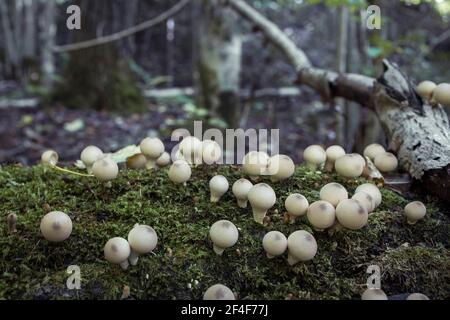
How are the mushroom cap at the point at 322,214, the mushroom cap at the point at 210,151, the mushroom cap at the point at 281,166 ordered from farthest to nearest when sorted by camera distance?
1. the mushroom cap at the point at 210,151
2. the mushroom cap at the point at 281,166
3. the mushroom cap at the point at 322,214

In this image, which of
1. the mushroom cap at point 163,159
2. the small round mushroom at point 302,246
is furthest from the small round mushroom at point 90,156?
the small round mushroom at point 302,246

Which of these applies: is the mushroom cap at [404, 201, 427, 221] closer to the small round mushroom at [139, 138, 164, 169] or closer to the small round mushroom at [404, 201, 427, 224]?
the small round mushroom at [404, 201, 427, 224]

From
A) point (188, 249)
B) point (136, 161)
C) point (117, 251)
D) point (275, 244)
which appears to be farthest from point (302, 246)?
point (136, 161)

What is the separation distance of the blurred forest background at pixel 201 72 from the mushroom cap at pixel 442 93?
2.17 metres

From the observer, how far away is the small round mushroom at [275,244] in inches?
75.1

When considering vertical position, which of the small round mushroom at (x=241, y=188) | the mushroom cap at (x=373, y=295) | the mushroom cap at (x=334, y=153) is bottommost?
the mushroom cap at (x=373, y=295)

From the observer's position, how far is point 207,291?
1.75 metres

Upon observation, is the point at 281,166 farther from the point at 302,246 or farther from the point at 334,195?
the point at 302,246

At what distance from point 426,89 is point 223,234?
210 centimetres

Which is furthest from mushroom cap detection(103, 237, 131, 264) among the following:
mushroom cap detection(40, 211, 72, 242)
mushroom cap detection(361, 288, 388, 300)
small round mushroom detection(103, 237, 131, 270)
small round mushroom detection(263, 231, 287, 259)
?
mushroom cap detection(361, 288, 388, 300)

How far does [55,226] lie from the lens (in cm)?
186

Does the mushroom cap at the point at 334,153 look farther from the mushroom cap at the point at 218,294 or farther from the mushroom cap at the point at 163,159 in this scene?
the mushroom cap at the point at 218,294

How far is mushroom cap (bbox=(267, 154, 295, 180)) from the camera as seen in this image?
7.66 feet
